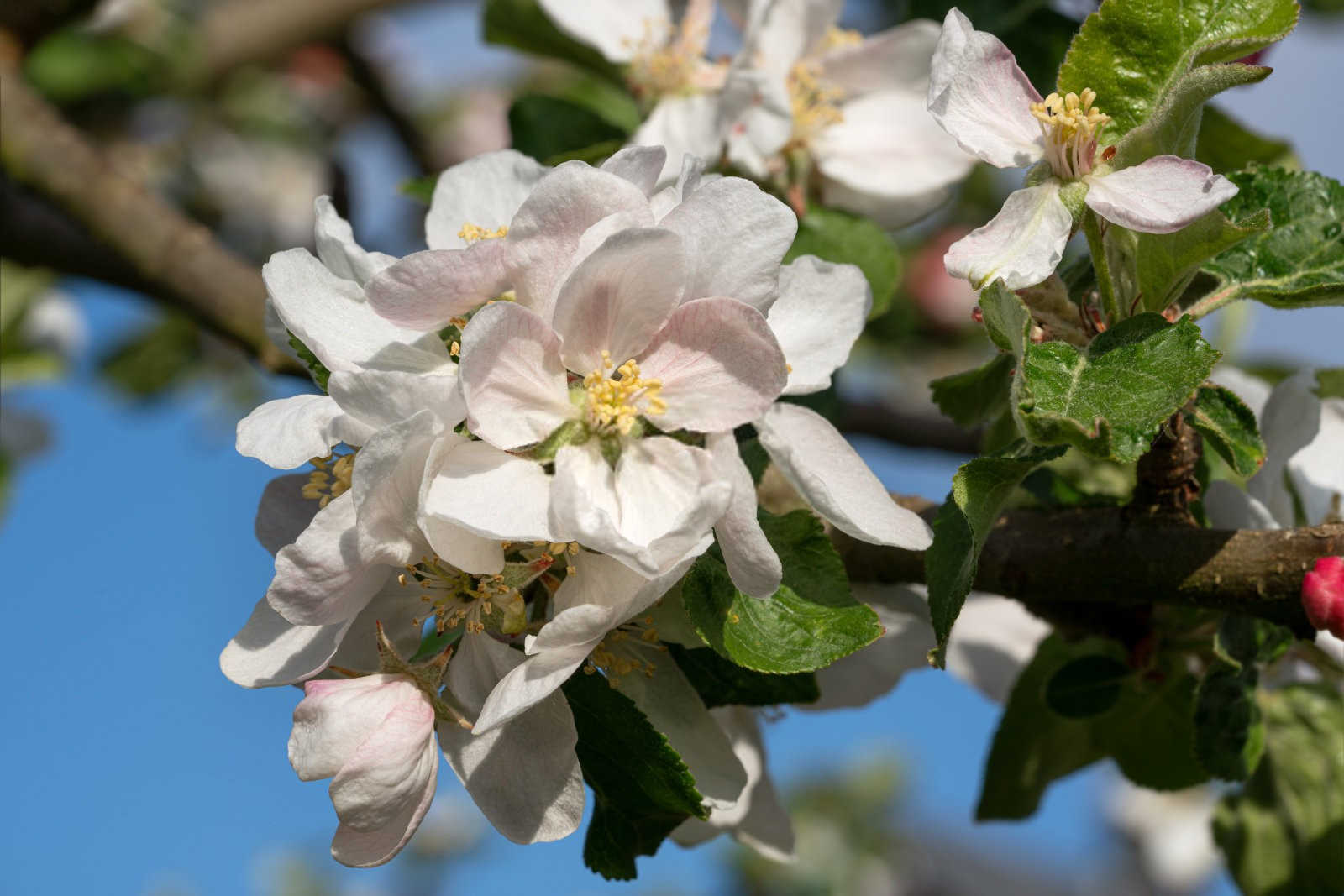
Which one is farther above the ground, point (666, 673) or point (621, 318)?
point (621, 318)

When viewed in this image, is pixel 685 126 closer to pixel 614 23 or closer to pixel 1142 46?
pixel 614 23

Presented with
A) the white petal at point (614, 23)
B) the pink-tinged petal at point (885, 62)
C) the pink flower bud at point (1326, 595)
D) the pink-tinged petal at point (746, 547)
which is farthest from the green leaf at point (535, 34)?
the pink flower bud at point (1326, 595)

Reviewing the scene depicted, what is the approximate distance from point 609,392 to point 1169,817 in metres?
5.61

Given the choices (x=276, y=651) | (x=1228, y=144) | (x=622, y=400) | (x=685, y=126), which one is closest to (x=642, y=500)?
(x=622, y=400)

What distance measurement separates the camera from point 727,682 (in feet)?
3.34

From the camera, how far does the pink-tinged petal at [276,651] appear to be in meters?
0.88

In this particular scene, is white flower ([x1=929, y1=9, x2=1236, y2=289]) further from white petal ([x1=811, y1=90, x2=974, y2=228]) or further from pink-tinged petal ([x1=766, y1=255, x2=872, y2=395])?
white petal ([x1=811, y1=90, x2=974, y2=228])

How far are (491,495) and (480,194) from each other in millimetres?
323

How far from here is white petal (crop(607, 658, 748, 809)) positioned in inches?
39.3

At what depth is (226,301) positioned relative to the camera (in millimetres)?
1617

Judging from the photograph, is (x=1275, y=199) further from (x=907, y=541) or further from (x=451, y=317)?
(x=451, y=317)

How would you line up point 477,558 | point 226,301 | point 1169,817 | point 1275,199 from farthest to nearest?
point 1169,817 → point 226,301 → point 1275,199 → point 477,558

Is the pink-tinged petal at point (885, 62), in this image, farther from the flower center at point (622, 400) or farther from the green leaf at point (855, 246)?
the flower center at point (622, 400)

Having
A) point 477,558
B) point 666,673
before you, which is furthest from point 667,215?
point 666,673
